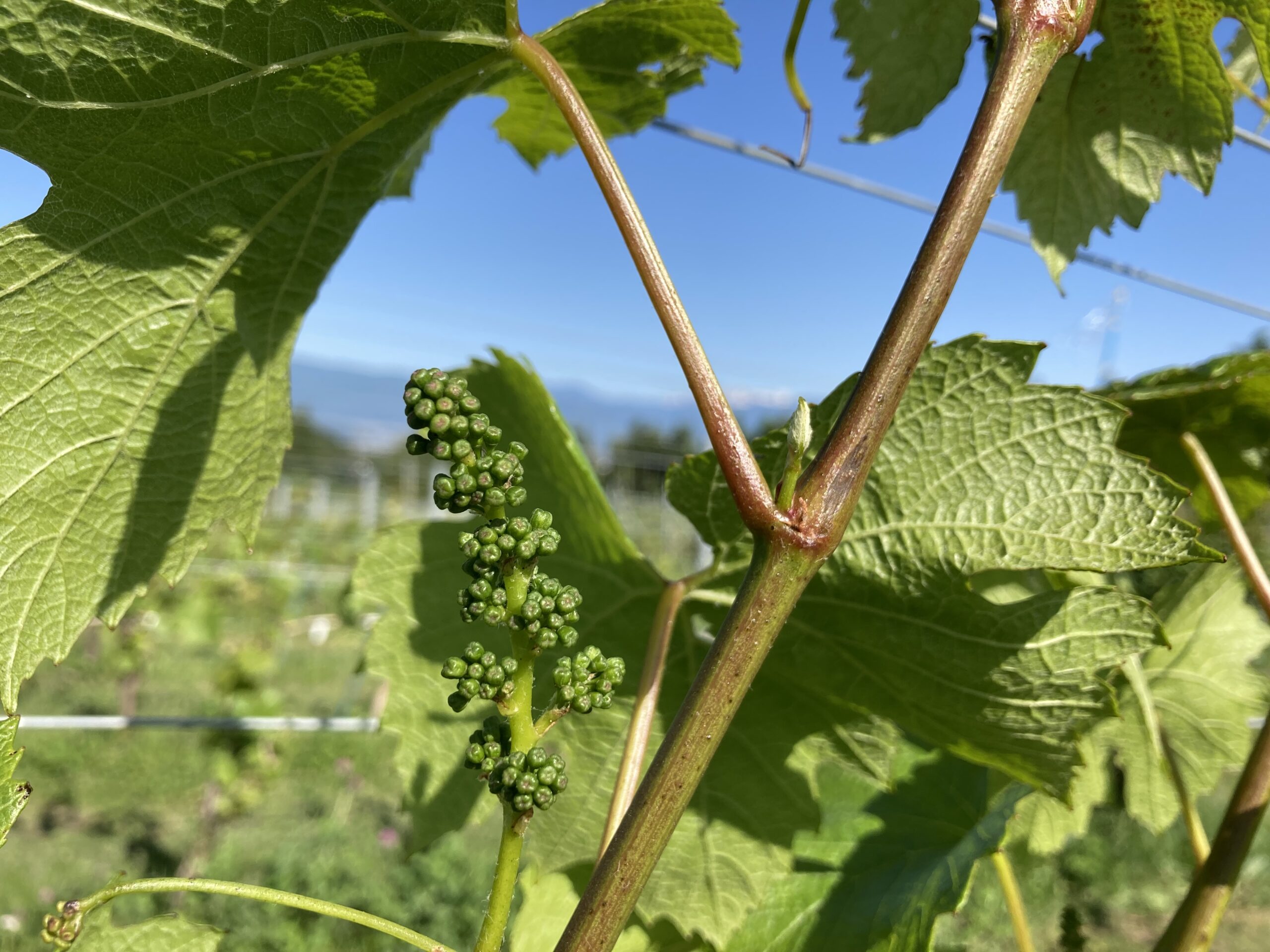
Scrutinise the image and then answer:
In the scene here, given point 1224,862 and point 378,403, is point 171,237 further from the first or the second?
point 378,403

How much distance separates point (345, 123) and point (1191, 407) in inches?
34.7

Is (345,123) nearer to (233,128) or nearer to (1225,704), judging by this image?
(233,128)

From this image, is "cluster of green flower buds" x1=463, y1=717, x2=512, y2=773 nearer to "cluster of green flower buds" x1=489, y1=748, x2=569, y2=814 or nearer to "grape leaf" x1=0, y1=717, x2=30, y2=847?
"cluster of green flower buds" x1=489, y1=748, x2=569, y2=814

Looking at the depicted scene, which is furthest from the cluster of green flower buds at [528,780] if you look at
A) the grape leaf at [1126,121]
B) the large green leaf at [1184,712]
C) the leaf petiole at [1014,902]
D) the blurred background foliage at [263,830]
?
the blurred background foliage at [263,830]

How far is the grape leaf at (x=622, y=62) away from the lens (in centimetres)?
83

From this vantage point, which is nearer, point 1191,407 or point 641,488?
point 1191,407

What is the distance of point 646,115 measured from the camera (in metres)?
1.07

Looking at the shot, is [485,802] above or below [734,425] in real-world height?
below

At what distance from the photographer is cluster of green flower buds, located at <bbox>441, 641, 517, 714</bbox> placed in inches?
18.4

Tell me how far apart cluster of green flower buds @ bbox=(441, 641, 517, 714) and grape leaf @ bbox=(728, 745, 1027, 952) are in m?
0.44

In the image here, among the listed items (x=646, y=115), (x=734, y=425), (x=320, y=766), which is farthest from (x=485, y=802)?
(x=320, y=766)

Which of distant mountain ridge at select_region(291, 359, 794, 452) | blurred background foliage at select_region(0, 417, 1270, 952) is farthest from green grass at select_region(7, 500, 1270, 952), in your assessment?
distant mountain ridge at select_region(291, 359, 794, 452)

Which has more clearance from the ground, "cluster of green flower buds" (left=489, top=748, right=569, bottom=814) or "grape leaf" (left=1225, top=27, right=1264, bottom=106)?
"grape leaf" (left=1225, top=27, right=1264, bottom=106)

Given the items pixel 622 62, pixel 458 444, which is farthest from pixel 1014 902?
pixel 622 62
